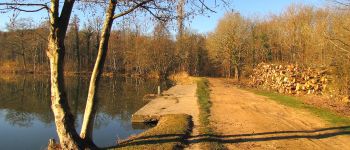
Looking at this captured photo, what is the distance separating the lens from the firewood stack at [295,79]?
871 inches

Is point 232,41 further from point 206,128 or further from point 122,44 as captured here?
point 206,128

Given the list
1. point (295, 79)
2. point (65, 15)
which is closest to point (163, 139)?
point (65, 15)

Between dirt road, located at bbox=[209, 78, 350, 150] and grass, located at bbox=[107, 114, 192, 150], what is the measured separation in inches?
39.8

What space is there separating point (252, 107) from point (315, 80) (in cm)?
642

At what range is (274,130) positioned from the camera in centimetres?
1180

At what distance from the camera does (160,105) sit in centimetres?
1931

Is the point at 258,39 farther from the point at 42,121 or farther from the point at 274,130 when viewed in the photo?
the point at 274,130

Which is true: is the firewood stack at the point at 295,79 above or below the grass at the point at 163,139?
above

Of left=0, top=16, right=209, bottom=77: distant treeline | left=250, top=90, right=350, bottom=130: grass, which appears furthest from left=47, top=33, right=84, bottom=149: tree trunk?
left=0, top=16, right=209, bottom=77: distant treeline

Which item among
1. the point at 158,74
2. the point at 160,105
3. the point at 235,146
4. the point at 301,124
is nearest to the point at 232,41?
the point at 158,74

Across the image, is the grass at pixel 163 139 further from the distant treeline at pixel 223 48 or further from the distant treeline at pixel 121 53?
the distant treeline at pixel 121 53

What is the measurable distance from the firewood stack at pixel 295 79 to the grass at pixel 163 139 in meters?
12.1

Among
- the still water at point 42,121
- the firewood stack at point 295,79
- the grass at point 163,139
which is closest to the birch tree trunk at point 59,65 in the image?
the grass at point 163,139

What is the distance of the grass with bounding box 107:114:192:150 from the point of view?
9.01m
